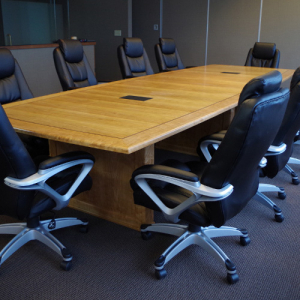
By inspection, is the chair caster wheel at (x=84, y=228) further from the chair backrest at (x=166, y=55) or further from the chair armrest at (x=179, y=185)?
the chair backrest at (x=166, y=55)

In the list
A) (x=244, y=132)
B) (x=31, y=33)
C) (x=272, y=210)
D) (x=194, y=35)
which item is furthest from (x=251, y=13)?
(x=244, y=132)

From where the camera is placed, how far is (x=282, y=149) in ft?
7.41

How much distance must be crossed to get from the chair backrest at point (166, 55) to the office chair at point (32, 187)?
150 inches

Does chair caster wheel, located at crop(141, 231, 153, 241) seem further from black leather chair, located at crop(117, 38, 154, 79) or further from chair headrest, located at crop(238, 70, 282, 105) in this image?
black leather chair, located at crop(117, 38, 154, 79)

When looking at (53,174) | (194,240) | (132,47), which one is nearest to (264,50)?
(132,47)

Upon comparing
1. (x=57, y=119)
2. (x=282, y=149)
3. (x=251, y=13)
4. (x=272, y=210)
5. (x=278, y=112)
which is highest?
(x=251, y=13)

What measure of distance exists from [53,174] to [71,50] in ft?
8.55

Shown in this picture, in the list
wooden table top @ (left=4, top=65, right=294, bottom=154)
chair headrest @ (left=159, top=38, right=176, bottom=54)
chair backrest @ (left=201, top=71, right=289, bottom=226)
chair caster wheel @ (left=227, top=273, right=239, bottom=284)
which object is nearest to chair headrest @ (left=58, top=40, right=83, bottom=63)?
wooden table top @ (left=4, top=65, right=294, bottom=154)

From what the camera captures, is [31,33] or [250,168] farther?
[31,33]

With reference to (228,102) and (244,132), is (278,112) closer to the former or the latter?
Result: (244,132)

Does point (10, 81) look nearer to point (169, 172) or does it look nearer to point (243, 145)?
point (169, 172)

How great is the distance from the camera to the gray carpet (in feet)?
6.00

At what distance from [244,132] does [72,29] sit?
792 cm

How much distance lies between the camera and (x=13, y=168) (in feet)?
5.50
